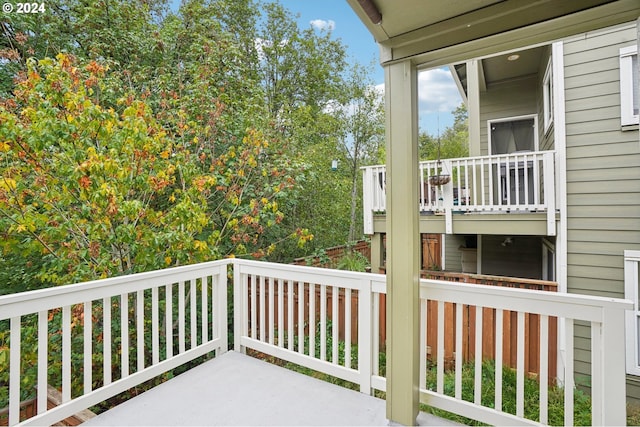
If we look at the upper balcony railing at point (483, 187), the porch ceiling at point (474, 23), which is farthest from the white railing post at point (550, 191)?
the porch ceiling at point (474, 23)

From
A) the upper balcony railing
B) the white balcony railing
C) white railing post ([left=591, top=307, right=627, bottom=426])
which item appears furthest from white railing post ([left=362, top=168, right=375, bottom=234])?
white railing post ([left=591, top=307, right=627, bottom=426])

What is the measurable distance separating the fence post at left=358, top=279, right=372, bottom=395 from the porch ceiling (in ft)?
5.04

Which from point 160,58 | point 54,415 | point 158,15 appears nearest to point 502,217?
point 54,415

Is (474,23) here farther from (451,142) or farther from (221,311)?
(451,142)

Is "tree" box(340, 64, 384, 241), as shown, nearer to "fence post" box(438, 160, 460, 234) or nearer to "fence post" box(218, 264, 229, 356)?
"fence post" box(438, 160, 460, 234)

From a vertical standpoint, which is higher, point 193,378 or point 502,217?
point 502,217

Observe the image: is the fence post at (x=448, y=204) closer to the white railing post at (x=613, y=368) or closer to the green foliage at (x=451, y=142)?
the white railing post at (x=613, y=368)

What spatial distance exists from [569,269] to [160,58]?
21.7 ft

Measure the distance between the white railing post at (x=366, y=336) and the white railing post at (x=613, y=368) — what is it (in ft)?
4.08

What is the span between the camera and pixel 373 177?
5305mm

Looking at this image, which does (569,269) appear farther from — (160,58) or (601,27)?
(160,58)

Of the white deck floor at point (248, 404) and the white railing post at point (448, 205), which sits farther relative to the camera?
the white railing post at point (448, 205)

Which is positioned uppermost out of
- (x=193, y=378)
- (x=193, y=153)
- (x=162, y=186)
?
(x=193, y=153)

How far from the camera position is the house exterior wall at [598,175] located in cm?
339
